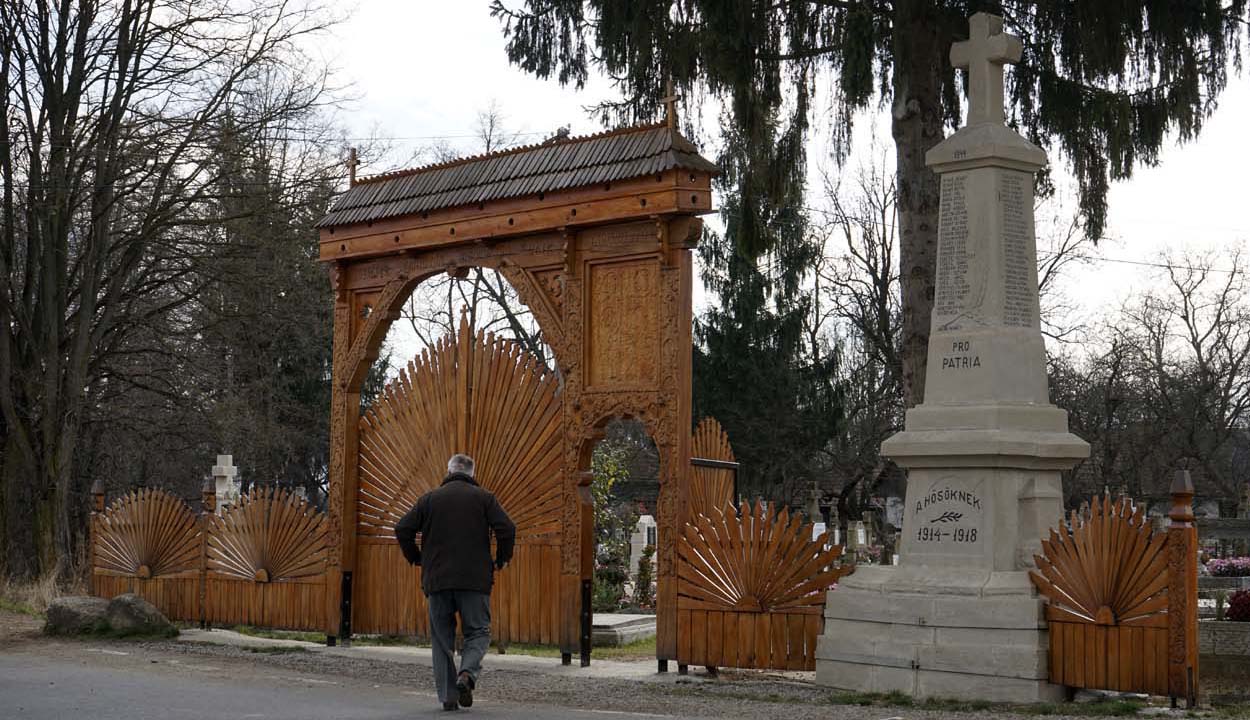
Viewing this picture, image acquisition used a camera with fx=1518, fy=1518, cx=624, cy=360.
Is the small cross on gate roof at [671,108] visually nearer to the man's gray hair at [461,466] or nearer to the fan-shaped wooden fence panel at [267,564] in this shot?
the man's gray hair at [461,466]

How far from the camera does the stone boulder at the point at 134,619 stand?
15.2 meters

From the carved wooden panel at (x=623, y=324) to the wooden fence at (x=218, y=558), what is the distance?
4.03m

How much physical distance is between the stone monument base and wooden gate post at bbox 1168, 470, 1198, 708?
825mm

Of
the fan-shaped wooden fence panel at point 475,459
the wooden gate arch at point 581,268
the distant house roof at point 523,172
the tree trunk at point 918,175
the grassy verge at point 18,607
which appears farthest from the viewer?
the grassy verge at point 18,607

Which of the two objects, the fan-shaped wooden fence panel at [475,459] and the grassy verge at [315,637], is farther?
the grassy verge at [315,637]

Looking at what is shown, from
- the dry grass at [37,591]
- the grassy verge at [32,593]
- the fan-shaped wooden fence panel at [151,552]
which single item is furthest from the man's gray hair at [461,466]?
the dry grass at [37,591]

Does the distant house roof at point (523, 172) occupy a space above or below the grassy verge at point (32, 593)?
above

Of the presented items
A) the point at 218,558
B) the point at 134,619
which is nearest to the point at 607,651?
the point at 218,558

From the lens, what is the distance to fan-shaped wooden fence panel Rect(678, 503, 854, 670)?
1151cm

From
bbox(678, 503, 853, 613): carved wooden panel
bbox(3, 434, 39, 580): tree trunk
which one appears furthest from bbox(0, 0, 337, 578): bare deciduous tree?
bbox(678, 503, 853, 613): carved wooden panel

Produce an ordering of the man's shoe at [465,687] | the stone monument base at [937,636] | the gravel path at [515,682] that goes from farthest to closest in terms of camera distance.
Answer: the stone monument base at [937,636] → the gravel path at [515,682] → the man's shoe at [465,687]

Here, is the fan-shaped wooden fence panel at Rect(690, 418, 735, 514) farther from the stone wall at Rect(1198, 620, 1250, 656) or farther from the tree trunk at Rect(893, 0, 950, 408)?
the stone wall at Rect(1198, 620, 1250, 656)

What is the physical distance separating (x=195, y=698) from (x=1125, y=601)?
6226 millimetres

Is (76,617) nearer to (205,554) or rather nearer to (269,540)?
(205,554)
